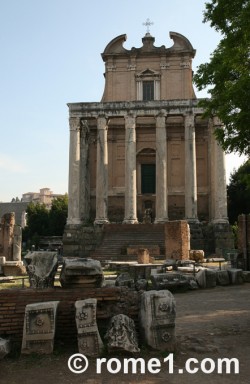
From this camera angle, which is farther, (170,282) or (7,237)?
(7,237)

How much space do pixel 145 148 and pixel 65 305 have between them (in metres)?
32.0

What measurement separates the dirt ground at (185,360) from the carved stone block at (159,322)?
0.18 metres

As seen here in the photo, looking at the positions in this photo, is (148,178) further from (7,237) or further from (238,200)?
(7,237)

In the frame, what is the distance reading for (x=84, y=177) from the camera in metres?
34.4

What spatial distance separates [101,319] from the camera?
6.49m

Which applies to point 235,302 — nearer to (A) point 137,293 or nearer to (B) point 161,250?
(A) point 137,293

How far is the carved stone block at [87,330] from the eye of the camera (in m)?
5.82

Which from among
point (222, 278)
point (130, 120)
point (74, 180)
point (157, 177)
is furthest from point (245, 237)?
point (130, 120)

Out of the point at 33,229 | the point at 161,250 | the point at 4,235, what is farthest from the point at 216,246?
the point at 33,229

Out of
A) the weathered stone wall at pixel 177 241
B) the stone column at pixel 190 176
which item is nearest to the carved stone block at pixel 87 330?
the weathered stone wall at pixel 177 241

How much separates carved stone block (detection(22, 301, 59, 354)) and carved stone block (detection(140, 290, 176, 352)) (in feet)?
4.64

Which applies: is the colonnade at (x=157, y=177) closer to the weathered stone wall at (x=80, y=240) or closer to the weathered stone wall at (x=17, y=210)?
the weathered stone wall at (x=80, y=240)

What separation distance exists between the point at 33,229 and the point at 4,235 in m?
30.5

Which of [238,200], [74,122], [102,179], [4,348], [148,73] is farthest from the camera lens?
[238,200]
